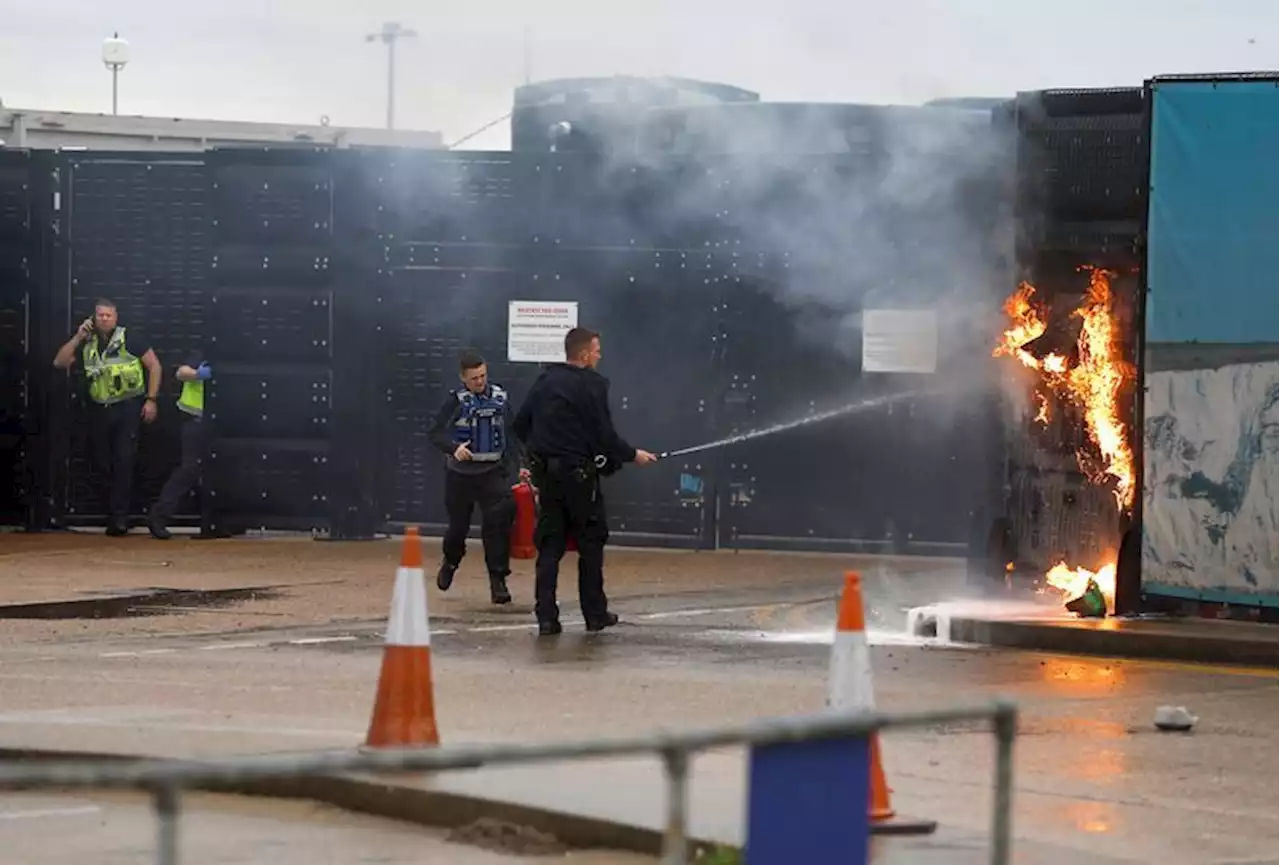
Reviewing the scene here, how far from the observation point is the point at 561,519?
14320mm

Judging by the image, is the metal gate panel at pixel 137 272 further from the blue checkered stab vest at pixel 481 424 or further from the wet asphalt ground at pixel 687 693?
the blue checkered stab vest at pixel 481 424

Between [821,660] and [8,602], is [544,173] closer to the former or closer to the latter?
[8,602]

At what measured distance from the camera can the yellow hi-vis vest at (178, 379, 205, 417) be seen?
21547 mm

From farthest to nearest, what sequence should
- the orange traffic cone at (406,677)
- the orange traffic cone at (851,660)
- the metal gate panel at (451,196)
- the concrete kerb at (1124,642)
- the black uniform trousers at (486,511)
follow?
the metal gate panel at (451,196), the black uniform trousers at (486,511), the concrete kerb at (1124,642), the orange traffic cone at (406,677), the orange traffic cone at (851,660)

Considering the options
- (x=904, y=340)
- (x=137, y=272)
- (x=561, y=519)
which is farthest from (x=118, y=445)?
(x=561, y=519)

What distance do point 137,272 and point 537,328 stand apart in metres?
3.73

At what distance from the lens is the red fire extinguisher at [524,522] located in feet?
58.0

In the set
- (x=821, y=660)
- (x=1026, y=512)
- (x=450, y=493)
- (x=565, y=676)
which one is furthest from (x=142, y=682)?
(x=1026, y=512)

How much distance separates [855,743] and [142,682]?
6861 mm

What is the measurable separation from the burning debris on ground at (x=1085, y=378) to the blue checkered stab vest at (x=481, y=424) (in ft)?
10.6

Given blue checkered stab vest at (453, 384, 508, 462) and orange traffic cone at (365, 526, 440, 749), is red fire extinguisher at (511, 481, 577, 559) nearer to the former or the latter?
blue checkered stab vest at (453, 384, 508, 462)

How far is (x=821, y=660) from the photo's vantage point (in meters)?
13.2

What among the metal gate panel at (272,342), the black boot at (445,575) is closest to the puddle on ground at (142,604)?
the black boot at (445,575)

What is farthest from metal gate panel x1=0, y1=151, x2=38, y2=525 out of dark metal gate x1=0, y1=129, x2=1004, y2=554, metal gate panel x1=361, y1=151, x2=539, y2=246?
metal gate panel x1=361, y1=151, x2=539, y2=246
